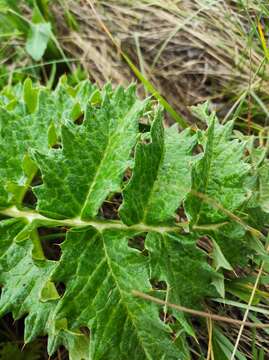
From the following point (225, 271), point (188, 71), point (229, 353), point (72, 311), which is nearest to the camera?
point (72, 311)

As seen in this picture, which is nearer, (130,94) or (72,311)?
(72,311)

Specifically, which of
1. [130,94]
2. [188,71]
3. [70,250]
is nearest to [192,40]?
[188,71]

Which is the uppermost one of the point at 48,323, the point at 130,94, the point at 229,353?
the point at 130,94

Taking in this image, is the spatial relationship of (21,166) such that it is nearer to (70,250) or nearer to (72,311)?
(70,250)

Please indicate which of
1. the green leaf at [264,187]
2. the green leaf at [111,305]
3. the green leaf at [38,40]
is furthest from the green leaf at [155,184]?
the green leaf at [38,40]

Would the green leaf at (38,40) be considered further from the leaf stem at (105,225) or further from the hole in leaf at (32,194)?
the leaf stem at (105,225)

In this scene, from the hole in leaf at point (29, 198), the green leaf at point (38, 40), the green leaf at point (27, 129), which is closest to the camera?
the green leaf at point (27, 129)

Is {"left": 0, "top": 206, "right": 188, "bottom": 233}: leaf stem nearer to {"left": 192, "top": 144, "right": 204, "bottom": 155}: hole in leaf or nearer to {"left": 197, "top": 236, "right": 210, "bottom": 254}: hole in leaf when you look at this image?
{"left": 197, "top": 236, "right": 210, "bottom": 254}: hole in leaf
